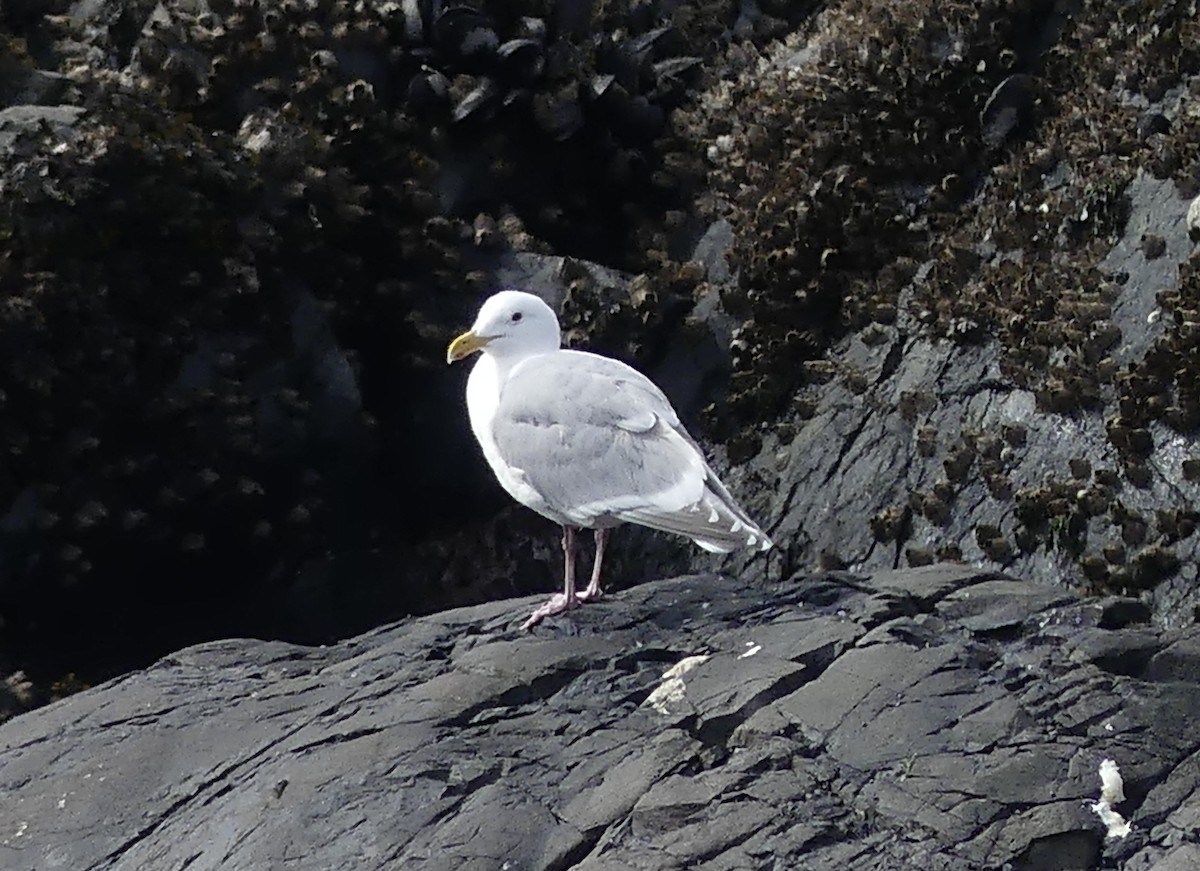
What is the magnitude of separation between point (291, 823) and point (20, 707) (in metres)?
4.50

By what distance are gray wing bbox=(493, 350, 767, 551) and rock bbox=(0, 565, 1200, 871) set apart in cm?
53

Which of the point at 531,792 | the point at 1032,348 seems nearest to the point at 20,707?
the point at 531,792

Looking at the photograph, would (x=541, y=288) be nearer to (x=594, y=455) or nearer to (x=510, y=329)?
(x=510, y=329)

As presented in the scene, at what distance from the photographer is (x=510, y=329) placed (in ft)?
24.9

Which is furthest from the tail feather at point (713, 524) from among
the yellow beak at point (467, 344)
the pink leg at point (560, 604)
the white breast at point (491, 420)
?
the yellow beak at point (467, 344)

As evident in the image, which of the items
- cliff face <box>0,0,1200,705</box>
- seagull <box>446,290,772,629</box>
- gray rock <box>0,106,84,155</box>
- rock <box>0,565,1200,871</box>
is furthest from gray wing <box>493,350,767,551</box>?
gray rock <box>0,106,84,155</box>

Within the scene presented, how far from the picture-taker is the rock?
16.3ft

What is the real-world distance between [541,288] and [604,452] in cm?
470

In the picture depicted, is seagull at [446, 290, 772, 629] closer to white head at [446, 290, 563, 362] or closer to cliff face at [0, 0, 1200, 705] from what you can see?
white head at [446, 290, 563, 362]

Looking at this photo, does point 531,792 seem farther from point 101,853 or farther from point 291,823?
point 101,853

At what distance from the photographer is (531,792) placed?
532cm

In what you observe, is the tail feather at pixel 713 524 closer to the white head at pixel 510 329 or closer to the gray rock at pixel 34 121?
the white head at pixel 510 329

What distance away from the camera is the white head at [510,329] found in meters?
7.55

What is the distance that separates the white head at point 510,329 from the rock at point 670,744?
1582 millimetres
